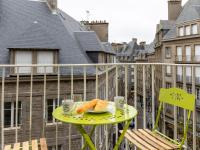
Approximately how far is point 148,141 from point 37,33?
1122 cm

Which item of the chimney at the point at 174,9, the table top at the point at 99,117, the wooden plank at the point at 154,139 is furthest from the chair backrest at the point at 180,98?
the chimney at the point at 174,9

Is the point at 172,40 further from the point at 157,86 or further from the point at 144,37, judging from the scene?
the point at 144,37

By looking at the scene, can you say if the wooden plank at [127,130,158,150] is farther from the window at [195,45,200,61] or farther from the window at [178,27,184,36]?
the window at [178,27,184,36]

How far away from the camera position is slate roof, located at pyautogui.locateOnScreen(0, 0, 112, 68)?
1203 cm

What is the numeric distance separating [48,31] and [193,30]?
14981 mm

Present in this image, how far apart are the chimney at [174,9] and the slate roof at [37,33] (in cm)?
1529

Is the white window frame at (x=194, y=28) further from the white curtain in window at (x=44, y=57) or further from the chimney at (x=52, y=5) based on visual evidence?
the white curtain in window at (x=44, y=57)

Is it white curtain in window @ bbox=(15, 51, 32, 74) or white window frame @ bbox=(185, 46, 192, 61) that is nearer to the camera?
white curtain in window @ bbox=(15, 51, 32, 74)

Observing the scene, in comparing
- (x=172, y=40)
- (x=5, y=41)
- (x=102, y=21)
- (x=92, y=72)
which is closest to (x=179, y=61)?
(x=172, y=40)

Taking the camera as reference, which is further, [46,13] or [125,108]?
[46,13]

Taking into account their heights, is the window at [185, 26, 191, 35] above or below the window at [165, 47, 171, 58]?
above

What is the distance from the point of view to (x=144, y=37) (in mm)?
60281

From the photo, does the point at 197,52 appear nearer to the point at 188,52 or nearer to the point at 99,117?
the point at 188,52

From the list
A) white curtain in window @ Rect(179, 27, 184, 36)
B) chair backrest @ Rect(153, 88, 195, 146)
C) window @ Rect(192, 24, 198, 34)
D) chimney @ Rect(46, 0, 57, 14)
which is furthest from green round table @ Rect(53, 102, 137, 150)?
white curtain in window @ Rect(179, 27, 184, 36)
